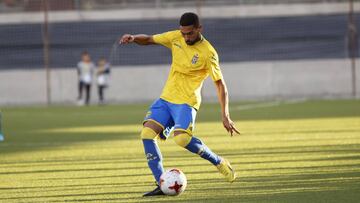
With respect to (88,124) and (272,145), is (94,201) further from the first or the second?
(88,124)

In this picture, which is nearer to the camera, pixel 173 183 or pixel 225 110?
pixel 173 183

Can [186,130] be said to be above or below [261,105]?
above

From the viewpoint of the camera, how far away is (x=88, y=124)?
997 inches

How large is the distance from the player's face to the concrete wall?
27500 mm

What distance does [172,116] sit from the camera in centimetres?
1069

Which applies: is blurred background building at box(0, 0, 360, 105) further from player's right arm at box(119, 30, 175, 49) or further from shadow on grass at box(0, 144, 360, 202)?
player's right arm at box(119, 30, 175, 49)

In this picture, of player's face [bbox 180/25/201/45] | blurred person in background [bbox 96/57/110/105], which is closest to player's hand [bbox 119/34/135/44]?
player's face [bbox 180/25/201/45]

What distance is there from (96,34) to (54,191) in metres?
28.9

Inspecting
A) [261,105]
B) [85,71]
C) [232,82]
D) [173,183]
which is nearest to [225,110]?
[173,183]

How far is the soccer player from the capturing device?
1054 cm

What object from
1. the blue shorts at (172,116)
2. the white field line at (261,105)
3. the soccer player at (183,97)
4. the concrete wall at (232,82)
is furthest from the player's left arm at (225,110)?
the concrete wall at (232,82)

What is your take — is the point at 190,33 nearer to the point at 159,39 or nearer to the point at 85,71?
the point at 159,39

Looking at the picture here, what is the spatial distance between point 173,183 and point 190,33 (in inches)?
61.6

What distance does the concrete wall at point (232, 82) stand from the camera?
125 ft
